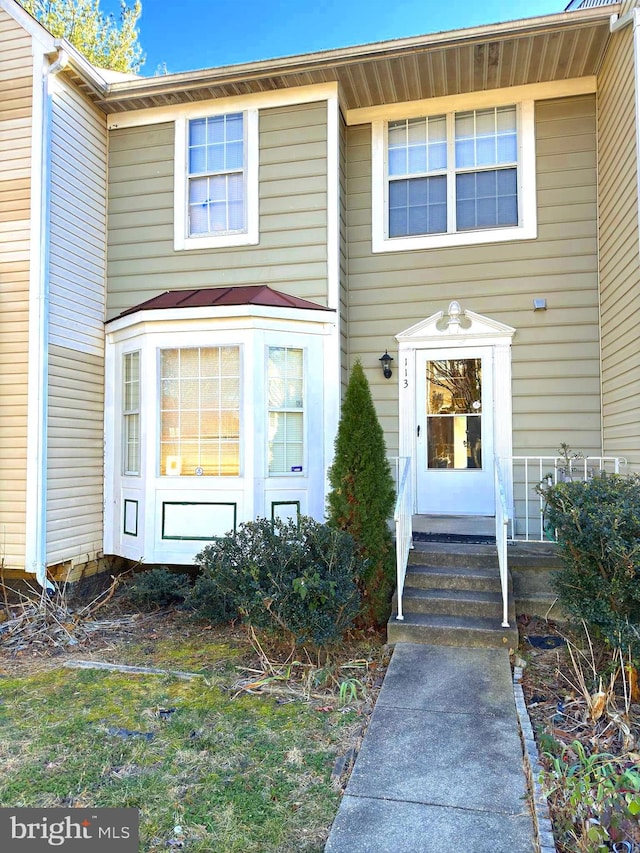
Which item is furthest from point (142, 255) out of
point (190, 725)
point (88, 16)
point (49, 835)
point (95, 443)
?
point (88, 16)

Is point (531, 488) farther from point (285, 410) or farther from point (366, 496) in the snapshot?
point (285, 410)

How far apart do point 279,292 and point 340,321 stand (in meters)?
0.74

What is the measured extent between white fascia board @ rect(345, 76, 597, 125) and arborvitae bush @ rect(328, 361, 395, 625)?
350cm

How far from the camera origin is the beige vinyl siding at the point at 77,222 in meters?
5.74

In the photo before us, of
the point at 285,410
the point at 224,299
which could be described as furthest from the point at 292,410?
the point at 224,299

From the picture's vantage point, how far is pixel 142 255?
652 cm

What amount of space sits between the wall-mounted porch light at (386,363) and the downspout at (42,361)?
11.6 ft

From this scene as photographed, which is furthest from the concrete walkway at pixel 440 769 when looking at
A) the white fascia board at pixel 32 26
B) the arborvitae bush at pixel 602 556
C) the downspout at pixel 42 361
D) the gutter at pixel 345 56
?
the white fascia board at pixel 32 26

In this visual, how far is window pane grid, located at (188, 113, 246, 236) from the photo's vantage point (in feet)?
20.8

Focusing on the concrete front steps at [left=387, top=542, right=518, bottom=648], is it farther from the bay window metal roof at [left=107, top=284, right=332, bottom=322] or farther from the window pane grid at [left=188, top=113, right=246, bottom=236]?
the window pane grid at [left=188, top=113, right=246, bottom=236]

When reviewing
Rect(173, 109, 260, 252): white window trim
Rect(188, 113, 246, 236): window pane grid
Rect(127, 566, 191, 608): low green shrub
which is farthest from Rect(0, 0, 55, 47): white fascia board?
Rect(127, 566, 191, 608): low green shrub

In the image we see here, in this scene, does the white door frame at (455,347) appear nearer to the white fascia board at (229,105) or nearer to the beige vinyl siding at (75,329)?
the white fascia board at (229,105)

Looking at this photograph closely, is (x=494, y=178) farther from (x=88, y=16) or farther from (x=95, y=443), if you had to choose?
(x=88, y=16)

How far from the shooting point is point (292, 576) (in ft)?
13.0
